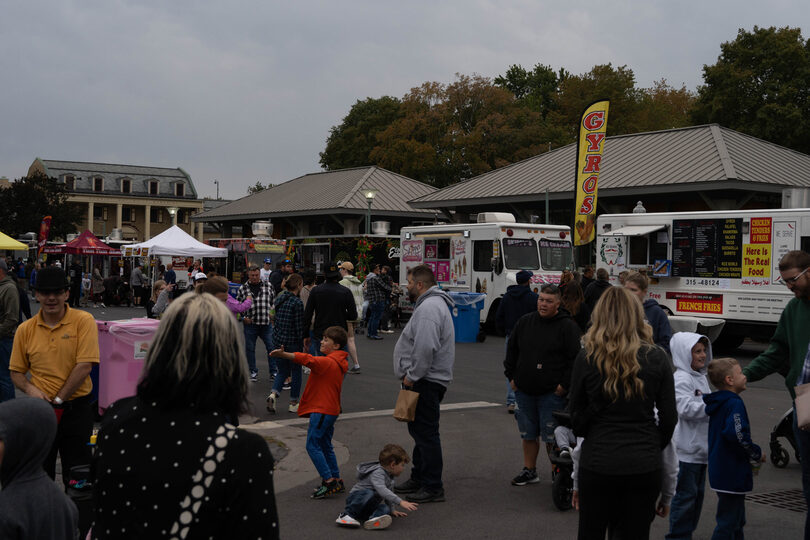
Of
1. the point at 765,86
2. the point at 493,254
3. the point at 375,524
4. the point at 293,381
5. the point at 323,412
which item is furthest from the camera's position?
the point at 765,86

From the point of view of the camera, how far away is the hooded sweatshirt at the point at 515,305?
35.0 feet

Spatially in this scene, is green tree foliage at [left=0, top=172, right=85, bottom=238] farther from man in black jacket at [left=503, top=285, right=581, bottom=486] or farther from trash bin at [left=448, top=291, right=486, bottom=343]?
man in black jacket at [left=503, top=285, right=581, bottom=486]

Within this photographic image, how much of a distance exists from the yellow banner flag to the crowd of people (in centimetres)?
1129

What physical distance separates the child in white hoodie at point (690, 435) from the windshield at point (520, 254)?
1530cm

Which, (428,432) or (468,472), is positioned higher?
(428,432)

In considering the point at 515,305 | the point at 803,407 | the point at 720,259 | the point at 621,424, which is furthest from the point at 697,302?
the point at 621,424

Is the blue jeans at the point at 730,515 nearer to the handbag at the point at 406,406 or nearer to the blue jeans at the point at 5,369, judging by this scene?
the handbag at the point at 406,406

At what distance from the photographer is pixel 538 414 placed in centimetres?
699

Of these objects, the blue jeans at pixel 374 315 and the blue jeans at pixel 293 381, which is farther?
the blue jeans at pixel 374 315

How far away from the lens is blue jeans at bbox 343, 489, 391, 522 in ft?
20.1

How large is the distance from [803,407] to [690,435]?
0.97m

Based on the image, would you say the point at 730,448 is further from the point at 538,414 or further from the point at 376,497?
the point at 376,497

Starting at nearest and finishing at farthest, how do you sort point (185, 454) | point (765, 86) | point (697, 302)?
point (185, 454) < point (697, 302) < point (765, 86)

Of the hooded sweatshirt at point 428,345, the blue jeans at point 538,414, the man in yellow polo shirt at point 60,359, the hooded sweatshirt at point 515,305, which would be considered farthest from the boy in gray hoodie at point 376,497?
the hooded sweatshirt at point 515,305
